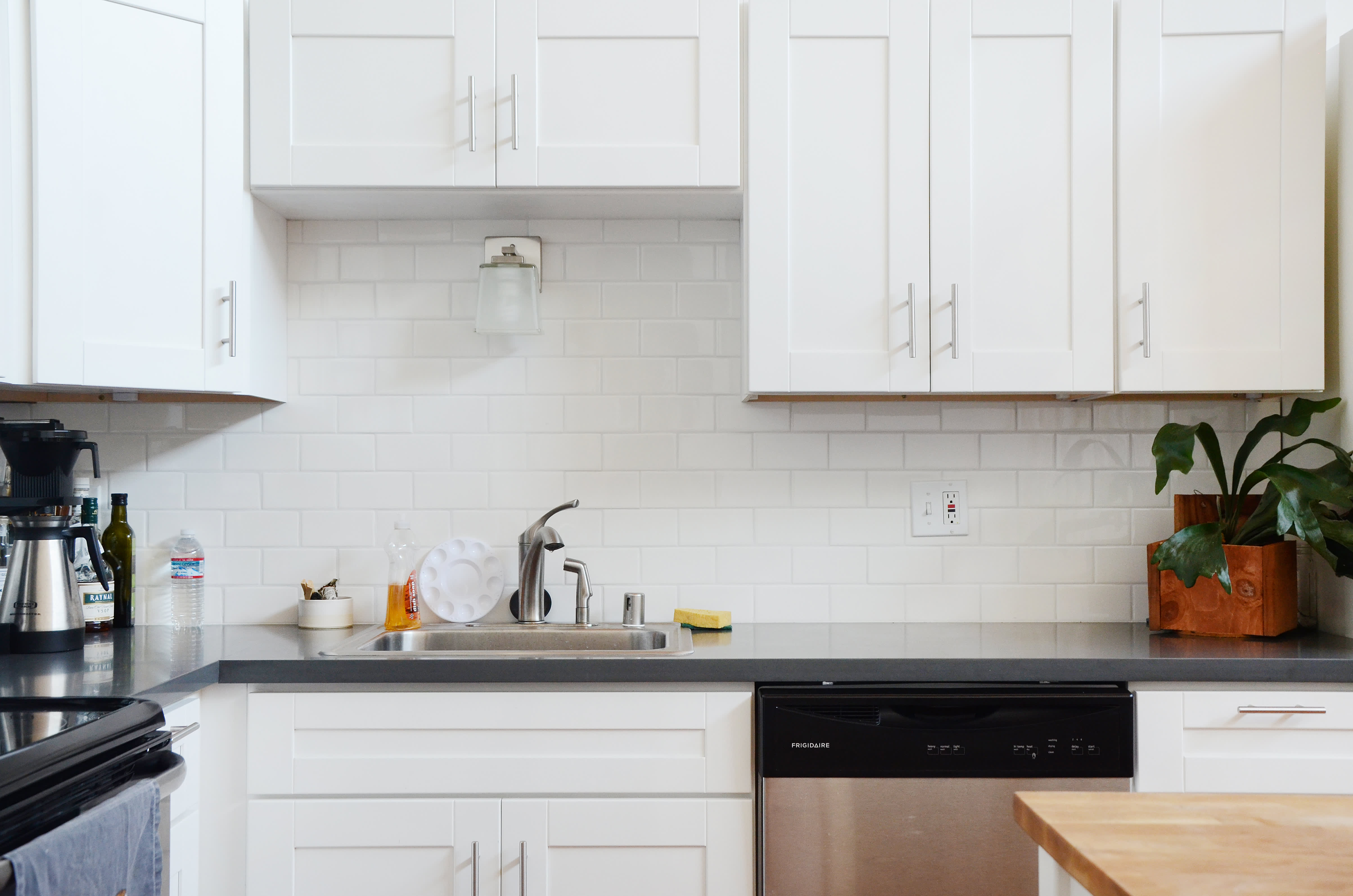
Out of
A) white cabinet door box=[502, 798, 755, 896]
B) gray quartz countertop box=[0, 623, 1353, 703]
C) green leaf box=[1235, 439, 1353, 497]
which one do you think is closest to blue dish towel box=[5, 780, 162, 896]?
gray quartz countertop box=[0, 623, 1353, 703]

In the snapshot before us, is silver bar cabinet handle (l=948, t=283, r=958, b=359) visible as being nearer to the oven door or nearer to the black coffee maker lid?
the oven door

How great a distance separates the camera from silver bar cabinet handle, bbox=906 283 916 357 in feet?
6.75

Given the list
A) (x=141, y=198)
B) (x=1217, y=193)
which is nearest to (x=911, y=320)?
(x=1217, y=193)

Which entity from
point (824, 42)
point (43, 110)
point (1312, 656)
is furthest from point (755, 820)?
point (43, 110)

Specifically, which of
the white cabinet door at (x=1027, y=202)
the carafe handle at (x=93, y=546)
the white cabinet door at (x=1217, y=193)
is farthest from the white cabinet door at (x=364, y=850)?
the white cabinet door at (x=1217, y=193)

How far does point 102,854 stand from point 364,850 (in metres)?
0.66

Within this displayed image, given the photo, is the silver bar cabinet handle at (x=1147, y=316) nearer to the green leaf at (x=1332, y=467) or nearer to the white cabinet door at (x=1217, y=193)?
the white cabinet door at (x=1217, y=193)

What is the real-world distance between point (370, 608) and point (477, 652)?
1.75 ft

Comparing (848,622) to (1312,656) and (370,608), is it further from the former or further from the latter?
(370,608)

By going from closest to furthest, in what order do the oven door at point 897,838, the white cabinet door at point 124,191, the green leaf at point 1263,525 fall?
the oven door at point 897,838 → the white cabinet door at point 124,191 → the green leaf at point 1263,525

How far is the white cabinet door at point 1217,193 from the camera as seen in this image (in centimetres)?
205

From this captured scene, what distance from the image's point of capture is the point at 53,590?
190 cm

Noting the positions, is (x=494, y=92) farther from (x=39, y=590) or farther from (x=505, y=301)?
(x=39, y=590)

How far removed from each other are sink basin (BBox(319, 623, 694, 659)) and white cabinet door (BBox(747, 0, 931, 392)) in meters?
0.63
